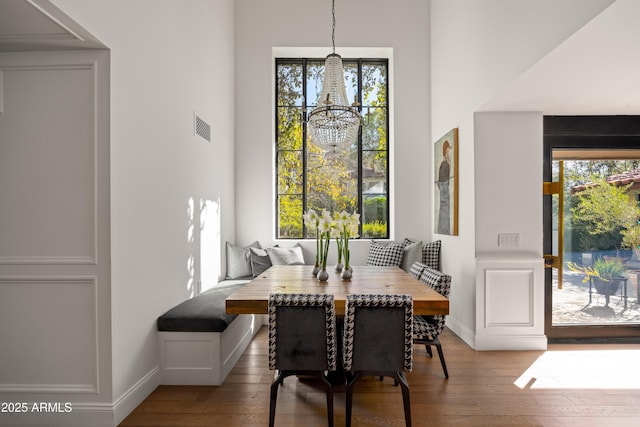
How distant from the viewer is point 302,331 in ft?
6.87

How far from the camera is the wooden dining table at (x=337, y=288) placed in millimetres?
2252

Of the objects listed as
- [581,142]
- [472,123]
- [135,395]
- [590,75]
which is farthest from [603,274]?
[135,395]

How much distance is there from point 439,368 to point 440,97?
3193 mm

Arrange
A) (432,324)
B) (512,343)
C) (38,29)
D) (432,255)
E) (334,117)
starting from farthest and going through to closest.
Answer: (432,255) < (512,343) < (334,117) < (432,324) < (38,29)

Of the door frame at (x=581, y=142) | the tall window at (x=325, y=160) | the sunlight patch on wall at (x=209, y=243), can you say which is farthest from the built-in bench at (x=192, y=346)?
the door frame at (x=581, y=142)

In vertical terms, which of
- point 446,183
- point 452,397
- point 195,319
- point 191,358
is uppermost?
point 446,183

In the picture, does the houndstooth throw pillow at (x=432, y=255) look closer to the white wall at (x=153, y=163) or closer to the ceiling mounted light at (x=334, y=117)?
the ceiling mounted light at (x=334, y=117)

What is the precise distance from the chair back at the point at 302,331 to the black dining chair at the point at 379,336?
108mm

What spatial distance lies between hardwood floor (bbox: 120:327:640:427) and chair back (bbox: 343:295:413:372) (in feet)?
1.51

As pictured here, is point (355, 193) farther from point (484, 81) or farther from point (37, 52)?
point (37, 52)

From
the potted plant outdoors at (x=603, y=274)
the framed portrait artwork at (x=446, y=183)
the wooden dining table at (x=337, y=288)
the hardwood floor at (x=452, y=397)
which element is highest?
the framed portrait artwork at (x=446, y=183)

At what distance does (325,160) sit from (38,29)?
3.68 m

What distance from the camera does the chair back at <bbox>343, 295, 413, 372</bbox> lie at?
6.73 feet

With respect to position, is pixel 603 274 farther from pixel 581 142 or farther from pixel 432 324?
pixel 432 324
